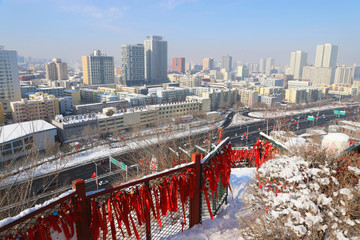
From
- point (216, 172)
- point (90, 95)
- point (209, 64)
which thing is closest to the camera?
point (216, 172)

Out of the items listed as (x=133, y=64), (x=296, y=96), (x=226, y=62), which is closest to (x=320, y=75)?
(x=296, y=96)

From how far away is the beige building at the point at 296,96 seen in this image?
50428mm

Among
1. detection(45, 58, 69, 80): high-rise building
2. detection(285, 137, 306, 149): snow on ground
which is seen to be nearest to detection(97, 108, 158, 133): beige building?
detection(285, 137, 306, 149): snow on ground

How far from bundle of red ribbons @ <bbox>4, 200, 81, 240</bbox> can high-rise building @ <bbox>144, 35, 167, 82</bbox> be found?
70.2 meters

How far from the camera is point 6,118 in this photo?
31.2 meters

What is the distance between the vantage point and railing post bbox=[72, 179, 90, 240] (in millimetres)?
2186

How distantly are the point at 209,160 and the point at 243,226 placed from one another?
0.97 m

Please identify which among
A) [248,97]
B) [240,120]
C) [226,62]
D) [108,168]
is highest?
[226,62]

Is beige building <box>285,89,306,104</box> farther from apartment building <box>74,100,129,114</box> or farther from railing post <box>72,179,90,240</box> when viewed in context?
railing post <box>72,179,90,240</box>

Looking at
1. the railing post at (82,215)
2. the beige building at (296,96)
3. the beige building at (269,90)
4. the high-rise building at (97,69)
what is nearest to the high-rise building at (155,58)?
the high-rise building at (97,69)

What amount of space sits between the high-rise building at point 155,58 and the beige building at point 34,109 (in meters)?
42.4

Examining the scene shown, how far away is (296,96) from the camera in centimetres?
5031

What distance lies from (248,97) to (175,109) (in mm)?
19245

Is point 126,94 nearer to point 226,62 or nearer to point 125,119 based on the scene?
point 125,119
